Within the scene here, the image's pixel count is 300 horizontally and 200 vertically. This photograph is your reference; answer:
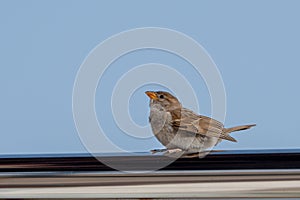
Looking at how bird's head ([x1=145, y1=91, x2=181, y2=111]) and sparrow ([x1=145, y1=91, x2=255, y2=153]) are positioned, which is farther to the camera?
bird's head ([x1=145, y1=91, x2=181, y2=111])

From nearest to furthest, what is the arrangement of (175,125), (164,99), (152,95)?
(175,125) < (164,99) < (152,95)

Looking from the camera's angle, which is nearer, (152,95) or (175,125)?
(175,125)

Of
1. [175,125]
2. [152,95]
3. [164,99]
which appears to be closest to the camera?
[175,125]

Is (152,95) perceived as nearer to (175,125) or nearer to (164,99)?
(164,99)

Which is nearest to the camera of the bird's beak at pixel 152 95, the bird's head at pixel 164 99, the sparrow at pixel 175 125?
the sparrow at pixel 175 125

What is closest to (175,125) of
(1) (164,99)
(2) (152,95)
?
(1) (164,99)

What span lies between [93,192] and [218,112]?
0.67 feet

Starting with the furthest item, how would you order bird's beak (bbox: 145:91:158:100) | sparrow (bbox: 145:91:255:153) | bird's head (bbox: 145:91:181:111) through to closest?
bird's beak (bbox: 145:91:158:100), bird's head (bbox: 145:91:181:111), sparrow (bbox: 145:91:255:153)

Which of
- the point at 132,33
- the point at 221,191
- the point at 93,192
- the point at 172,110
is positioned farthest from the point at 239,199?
the point at 172,110

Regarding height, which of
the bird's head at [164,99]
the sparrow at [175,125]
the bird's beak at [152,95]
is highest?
the bird's beak at [152,95]

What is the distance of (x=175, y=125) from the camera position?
1524 mm

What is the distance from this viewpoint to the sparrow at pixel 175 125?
1.19 m

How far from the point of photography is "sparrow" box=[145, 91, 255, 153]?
1.19 meters

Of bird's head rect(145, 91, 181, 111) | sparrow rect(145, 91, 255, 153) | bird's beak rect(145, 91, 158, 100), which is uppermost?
bird's beak rect(145, 91, 158, 100)
